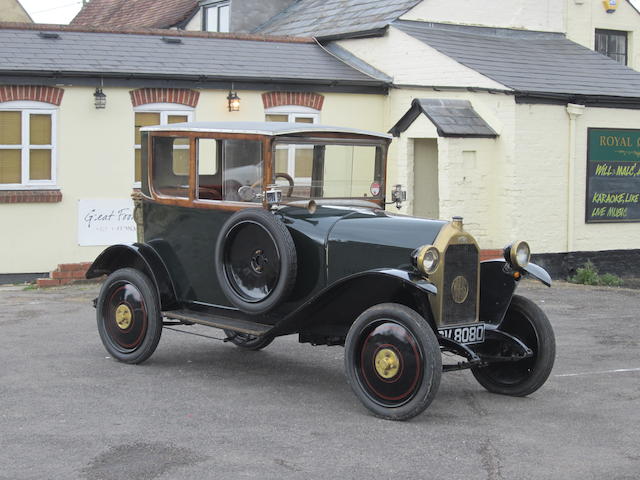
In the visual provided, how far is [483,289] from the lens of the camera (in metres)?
7.11

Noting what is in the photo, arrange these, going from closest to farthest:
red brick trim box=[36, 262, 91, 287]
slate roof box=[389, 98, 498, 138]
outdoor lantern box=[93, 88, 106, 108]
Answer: red brick trim box=[36, 262, 91, 287] → outdoor lantern box=[93, 88, 106, 108] → slate roof box=[389, 98, 498, 138]

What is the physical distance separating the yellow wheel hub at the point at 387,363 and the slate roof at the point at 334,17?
10.8 m

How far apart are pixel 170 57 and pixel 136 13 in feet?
36.8

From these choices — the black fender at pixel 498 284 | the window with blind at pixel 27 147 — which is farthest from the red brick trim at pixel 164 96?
the black fender at pixel 498 284

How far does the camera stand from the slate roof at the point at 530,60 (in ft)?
49.6

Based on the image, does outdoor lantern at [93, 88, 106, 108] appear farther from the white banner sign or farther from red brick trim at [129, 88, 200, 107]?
the white banner sign

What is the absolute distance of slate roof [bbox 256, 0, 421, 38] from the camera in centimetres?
1690

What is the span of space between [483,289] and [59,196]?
27.2 ft

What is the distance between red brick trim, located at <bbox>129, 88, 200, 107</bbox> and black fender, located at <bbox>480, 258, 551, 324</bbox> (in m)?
8.44

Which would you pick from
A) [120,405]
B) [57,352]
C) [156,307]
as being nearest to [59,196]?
[57,352]

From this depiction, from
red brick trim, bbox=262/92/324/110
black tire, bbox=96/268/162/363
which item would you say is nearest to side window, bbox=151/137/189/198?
black tire, bbox=96/268/162/363

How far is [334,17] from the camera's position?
18469 mm

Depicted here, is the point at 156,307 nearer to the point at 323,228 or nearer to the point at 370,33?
the point at 323,228

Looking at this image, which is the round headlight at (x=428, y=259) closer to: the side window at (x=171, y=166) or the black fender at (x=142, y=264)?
the side window at (x=171, y=166)
